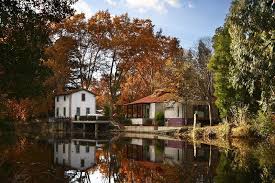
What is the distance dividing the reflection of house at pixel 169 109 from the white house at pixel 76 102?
7.10 meters

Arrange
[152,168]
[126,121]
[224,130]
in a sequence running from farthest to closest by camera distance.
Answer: [126,121], [224,130], [152,168]

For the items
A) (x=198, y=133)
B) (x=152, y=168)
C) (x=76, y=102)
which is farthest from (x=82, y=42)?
(x=152, y=168)

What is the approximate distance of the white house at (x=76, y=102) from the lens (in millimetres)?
64625

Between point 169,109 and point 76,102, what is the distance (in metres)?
16.1

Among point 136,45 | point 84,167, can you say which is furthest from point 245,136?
point 136,45

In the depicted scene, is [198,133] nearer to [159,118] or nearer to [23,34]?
[159,118]

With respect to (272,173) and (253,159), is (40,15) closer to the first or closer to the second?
(272,173)

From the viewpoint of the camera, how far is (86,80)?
69.1 meters

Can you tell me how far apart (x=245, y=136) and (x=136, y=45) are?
29311 millimetres

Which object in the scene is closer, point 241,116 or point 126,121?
point 241,116

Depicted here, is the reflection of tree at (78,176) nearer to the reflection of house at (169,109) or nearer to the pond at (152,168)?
the pond at (152,168)

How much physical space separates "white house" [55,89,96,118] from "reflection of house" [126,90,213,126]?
7097 millimetres

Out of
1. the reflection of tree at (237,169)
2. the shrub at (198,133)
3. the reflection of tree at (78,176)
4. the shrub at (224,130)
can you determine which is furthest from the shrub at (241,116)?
the reflection of tree at (78,176)

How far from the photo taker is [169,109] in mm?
55938
